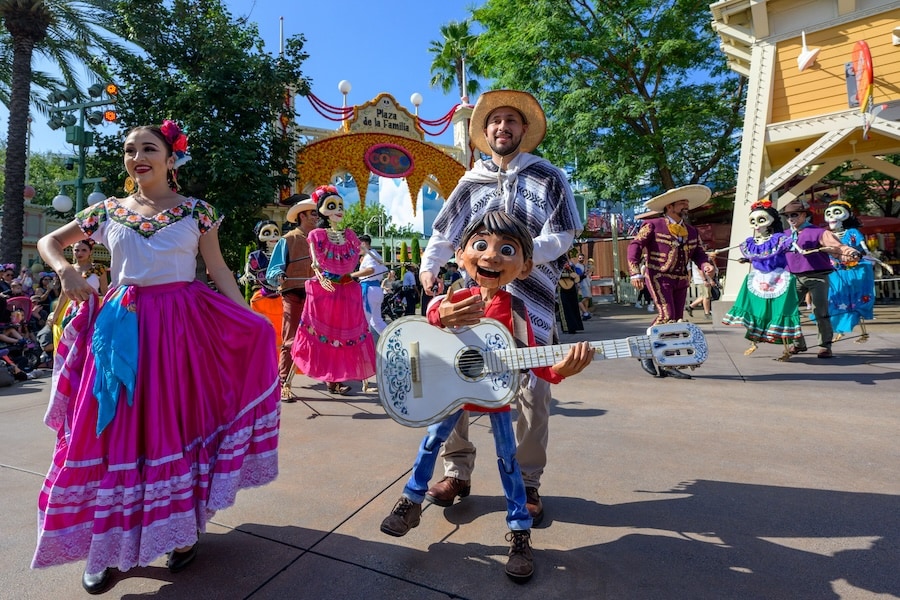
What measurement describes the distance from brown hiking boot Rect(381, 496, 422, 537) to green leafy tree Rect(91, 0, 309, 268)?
11608 mm

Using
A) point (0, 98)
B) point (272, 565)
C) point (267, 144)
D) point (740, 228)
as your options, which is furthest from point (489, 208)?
point (0, 98)

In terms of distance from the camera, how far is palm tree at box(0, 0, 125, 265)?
11812 mm

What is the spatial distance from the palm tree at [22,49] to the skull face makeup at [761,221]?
14638 millimetres

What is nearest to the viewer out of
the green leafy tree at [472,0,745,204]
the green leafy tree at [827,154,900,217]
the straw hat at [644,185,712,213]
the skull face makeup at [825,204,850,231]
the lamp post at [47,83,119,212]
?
the straw hat at [644,185,712,213]

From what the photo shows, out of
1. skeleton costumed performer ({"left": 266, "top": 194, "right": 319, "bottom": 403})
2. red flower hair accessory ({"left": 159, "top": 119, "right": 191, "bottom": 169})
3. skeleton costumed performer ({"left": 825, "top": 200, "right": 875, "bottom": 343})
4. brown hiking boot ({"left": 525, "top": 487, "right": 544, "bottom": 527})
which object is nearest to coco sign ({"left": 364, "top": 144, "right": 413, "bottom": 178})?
skeleton costumed performer ({"left": 266, "top": 194, "right": 319, "bottom": 403})

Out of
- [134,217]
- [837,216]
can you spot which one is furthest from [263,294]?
[837,216]

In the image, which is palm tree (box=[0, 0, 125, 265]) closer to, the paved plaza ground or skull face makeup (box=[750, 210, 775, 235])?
the paved plaza ground

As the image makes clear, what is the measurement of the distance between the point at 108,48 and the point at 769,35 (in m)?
15.3

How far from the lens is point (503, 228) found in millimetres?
1924

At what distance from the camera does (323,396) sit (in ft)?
15.9

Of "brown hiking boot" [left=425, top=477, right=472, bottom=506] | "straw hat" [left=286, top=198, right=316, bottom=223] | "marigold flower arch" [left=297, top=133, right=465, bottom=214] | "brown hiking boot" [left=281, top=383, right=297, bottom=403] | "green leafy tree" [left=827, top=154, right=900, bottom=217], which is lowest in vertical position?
"brown hiking boot" [left=425, top=477, right=472, bottom=506]

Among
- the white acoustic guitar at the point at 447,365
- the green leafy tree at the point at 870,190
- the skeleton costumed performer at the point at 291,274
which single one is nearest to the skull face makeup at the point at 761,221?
the skeleton costumed performer at the point at 291,274

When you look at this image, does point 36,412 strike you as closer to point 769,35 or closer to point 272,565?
point 272,565

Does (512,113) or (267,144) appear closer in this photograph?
(512,113)
